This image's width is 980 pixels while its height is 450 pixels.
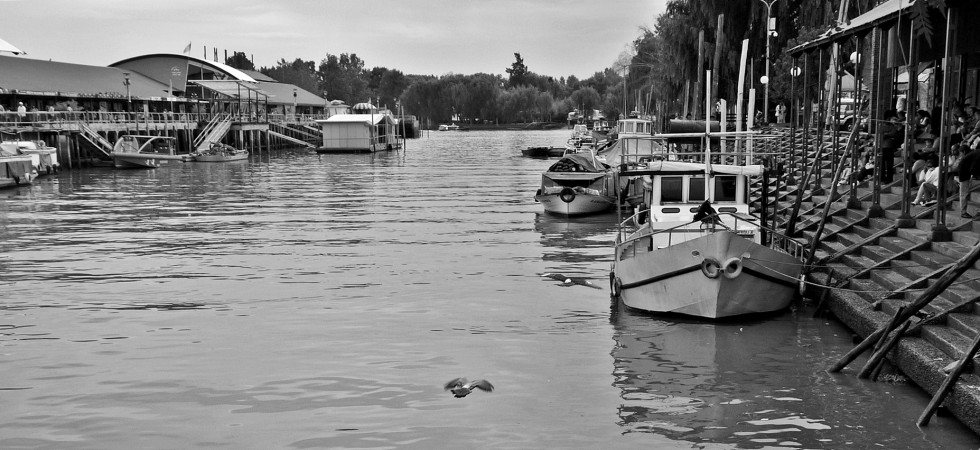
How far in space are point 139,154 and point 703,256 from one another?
51578mm

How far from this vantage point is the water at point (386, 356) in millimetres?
10586

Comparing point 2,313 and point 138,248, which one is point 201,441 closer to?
point 2,313

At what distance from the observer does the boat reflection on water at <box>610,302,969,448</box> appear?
1025cm

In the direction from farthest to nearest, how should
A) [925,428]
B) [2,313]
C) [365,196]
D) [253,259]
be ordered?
[365,196], [253,259], [2,313], [925,428]

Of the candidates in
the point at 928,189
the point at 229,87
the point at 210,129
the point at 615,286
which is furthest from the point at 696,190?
the point at 229,87

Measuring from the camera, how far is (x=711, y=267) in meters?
14.9

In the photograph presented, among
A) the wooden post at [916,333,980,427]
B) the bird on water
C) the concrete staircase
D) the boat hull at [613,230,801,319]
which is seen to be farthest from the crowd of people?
the bird on water

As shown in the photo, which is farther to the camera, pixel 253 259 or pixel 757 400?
pixel 253 259

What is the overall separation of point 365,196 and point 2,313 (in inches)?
965

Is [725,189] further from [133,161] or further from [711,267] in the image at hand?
[133,161]

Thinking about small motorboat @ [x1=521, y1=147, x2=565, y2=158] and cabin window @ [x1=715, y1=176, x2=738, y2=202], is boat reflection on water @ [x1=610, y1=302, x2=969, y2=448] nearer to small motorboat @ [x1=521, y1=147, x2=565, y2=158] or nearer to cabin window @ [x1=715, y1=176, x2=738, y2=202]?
cabin window @ [x1=715, y1=176, x2=738, y2=202]

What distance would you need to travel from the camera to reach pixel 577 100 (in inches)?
7470

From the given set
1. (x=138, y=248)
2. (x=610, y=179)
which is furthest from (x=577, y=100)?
→ (x=138, y=248)

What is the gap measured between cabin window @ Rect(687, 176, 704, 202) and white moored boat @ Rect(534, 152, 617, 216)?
46.1 feet
